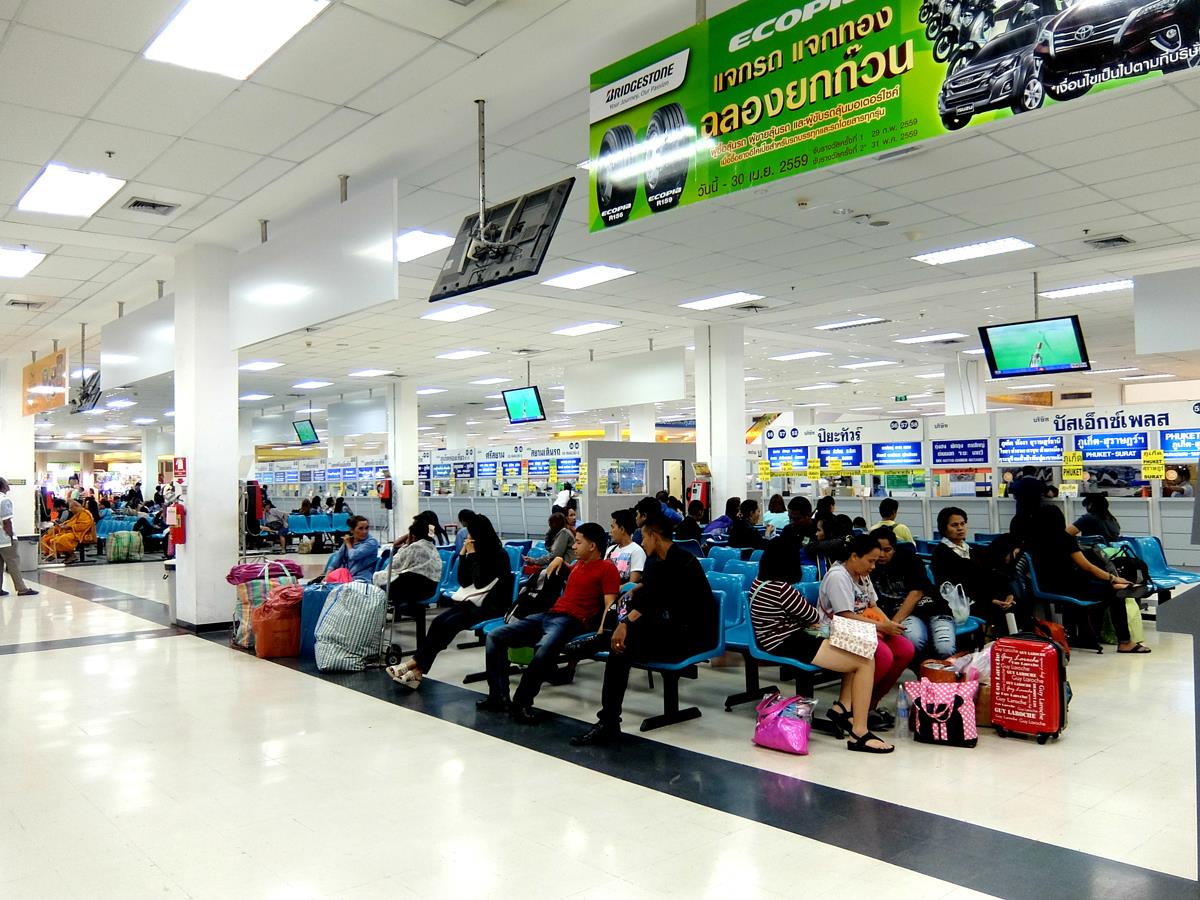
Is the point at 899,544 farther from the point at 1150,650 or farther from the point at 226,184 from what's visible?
the point at 226,184

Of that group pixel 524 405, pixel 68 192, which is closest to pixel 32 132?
pixel 68 192

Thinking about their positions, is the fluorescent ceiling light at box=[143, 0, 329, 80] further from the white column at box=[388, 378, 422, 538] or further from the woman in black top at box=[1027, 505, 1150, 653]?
the white column at box=[388, 378, 422, 538]

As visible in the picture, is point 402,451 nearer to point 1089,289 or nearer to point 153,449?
point 1089,289

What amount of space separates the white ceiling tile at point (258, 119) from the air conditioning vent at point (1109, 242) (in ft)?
24.4

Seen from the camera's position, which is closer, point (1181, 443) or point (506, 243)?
point (506, 243)

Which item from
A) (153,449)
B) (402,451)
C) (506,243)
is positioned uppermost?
(506,243)

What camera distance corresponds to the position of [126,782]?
4246mm

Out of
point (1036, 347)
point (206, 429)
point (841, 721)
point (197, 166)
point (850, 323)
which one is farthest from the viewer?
point (850, 323)

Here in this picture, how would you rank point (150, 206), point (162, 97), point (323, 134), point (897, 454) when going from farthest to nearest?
1. point (897, 454)
2. point (150, 206)
3. point (323, 134)
4. point (162, 97)

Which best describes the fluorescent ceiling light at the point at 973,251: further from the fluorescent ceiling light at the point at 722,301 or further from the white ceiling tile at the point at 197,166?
the white ceiling tile at the point at 197,166

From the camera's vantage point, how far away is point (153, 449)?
104 feet

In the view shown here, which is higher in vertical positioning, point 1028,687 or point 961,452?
point 961,452

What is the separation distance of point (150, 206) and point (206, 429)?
226 centimetres

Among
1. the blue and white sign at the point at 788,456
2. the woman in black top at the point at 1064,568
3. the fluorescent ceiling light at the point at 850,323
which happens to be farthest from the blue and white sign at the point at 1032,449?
the woman in black top at the point at 1064,568
